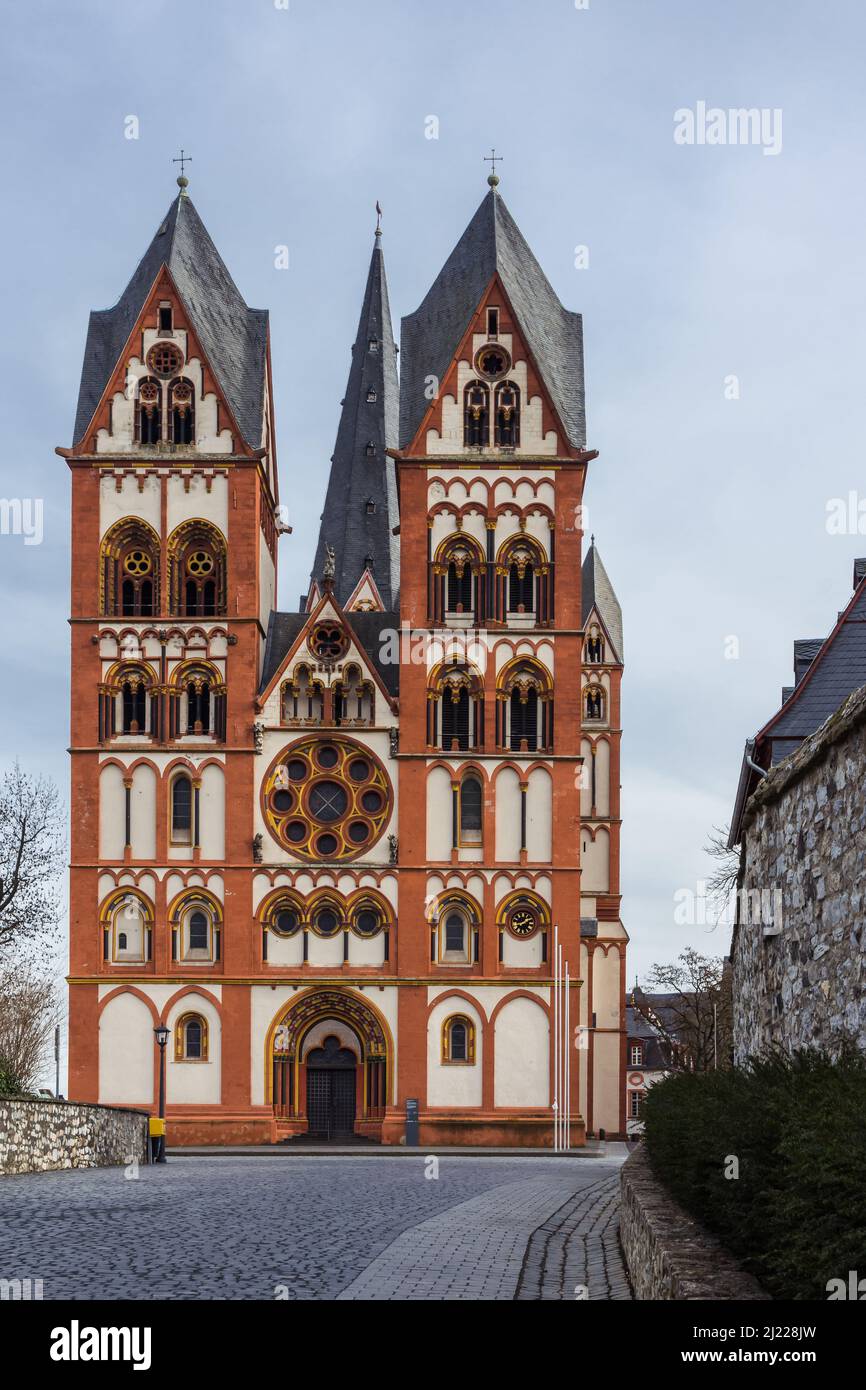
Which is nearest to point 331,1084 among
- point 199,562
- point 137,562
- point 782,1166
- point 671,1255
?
point 199,562

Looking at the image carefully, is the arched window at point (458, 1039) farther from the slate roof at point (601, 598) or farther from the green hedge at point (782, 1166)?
the green hedge at point (782, 1166)

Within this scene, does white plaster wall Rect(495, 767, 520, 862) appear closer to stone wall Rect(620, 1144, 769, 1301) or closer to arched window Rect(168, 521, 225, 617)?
arched window Rect(168, 521, 225, 617)

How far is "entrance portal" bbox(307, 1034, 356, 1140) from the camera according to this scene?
189 ft

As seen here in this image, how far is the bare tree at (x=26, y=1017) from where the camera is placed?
84.1 meters

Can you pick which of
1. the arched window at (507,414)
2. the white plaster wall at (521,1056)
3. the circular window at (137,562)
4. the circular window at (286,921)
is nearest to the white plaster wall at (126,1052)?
the circular window at (286,921)

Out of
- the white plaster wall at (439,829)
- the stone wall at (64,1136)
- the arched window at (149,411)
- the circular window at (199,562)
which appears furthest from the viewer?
the arched window at (149,411)

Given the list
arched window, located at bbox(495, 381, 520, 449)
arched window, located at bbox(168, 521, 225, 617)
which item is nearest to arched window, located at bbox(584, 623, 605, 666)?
arched window, located at bbox(495, 381, 520, 449)

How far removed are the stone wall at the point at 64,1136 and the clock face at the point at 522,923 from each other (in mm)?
19790

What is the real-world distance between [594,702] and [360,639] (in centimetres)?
1982

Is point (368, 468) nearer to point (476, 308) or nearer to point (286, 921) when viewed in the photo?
point (476, 308)

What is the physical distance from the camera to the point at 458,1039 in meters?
57.3

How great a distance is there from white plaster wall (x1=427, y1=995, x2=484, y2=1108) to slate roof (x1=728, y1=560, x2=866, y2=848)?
3238 cm
